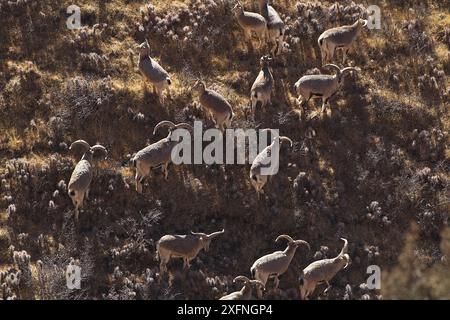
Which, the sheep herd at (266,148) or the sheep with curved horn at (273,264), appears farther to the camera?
the sheep herd at (266,148)

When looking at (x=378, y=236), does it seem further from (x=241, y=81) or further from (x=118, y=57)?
(x=118, y=57)

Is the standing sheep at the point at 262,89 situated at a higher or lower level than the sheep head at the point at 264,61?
lower

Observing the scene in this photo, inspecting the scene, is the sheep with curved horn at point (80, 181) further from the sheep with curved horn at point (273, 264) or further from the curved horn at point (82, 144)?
the sheep with curved horn at point (273, 264)

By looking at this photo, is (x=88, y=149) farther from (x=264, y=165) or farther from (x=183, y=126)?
(x=264, y=165)

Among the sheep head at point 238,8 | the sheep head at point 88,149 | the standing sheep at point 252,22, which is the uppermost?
the sheep head at point 238,8

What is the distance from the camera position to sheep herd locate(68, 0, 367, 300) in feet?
98.4

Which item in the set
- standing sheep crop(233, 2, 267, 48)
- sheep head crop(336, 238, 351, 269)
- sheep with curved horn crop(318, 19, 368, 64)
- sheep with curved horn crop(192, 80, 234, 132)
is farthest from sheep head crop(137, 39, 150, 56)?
sheep head crop(336, 238, 351, 269)

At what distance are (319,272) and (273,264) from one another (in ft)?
4.05

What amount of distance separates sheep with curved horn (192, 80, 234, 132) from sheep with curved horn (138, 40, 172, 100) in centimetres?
106

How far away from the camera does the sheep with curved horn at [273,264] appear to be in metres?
29.8

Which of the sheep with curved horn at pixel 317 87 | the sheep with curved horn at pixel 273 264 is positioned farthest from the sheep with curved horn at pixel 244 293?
the sheep with curved horn at pixel 317 87

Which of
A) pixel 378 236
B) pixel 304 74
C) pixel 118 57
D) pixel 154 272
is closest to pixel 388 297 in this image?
pixel 378 236

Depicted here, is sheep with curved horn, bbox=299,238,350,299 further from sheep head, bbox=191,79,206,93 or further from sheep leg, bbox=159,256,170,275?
sheep head, bbox=191,79,206,93

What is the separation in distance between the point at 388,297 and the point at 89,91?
1146 cm
